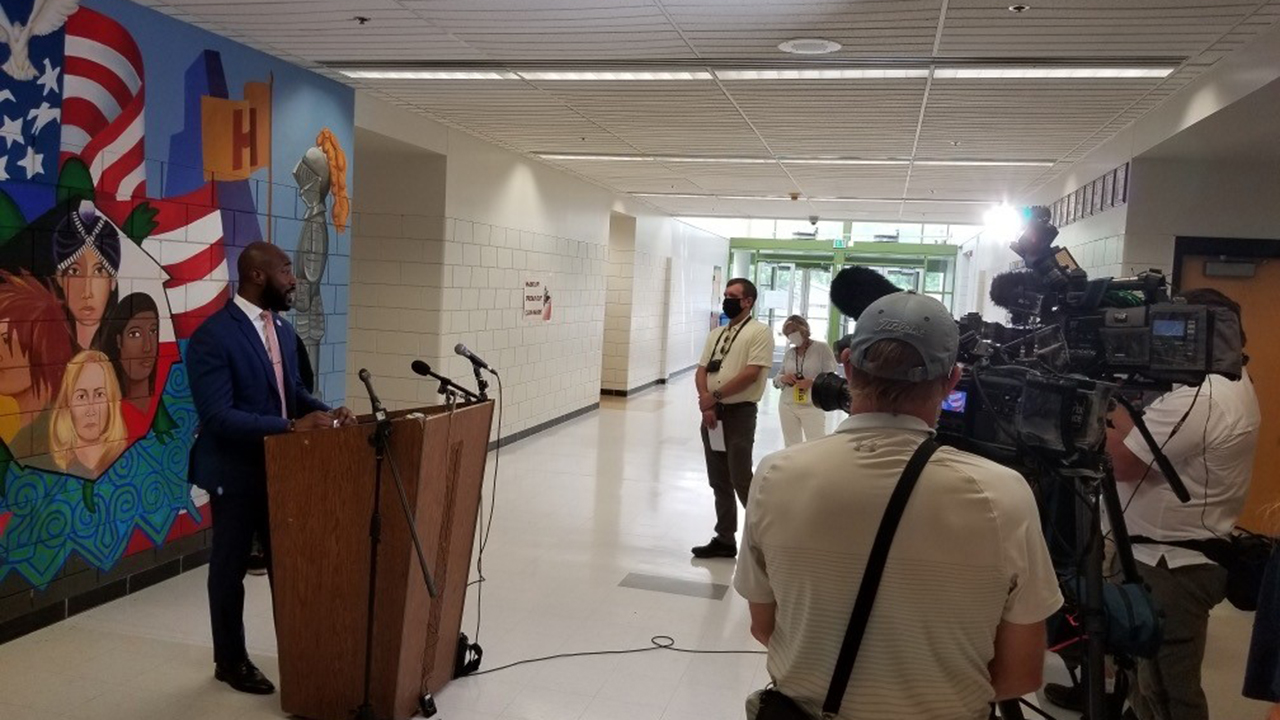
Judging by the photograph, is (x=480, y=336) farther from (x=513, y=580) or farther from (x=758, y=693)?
(x=758, y=693)

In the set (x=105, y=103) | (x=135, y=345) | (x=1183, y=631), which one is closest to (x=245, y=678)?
(x=135, y=345)

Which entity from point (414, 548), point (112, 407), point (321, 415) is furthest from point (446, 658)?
point (112, 407)

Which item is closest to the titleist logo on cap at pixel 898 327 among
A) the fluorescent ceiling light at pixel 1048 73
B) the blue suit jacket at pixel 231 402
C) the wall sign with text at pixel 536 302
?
the blue suit jacket at pixel 231 402

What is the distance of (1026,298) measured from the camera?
264cm

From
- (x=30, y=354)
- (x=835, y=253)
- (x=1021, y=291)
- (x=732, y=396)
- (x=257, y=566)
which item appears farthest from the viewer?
(x=835, y=253)

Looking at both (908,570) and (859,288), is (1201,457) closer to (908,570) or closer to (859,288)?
(859,288)

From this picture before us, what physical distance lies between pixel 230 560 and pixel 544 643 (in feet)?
4.38

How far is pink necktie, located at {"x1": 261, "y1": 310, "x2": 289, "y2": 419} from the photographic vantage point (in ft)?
10.9

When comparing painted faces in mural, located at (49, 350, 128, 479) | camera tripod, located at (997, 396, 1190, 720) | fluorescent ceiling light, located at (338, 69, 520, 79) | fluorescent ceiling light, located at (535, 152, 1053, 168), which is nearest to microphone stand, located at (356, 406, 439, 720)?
camera tripod, located at (997, 396, 1190, 720)

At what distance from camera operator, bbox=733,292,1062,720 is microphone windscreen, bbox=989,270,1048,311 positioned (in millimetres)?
1253

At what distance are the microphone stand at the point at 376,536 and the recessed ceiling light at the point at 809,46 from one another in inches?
105

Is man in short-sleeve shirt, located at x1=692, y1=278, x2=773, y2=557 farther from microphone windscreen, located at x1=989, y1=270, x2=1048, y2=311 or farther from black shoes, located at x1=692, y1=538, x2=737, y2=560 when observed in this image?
microphone windscreen, located at x1=989, y1=270, x2=1048, y2=311

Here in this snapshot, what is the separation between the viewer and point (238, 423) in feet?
9.88

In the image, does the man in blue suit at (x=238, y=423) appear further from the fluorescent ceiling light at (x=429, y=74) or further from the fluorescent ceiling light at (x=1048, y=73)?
the fluorescent ceiling light at (x=1048, y=73)
